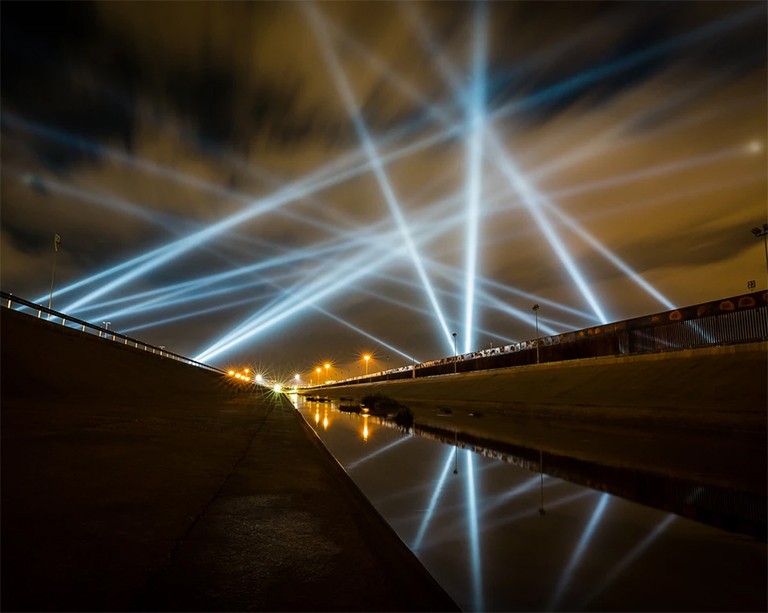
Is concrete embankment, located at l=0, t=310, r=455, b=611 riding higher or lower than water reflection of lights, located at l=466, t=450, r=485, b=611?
higher

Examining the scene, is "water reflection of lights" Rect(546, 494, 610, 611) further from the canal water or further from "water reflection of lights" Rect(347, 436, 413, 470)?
"water reflection of lights" Rect(347, 436, 413, 470)

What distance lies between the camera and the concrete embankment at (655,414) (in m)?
10.2

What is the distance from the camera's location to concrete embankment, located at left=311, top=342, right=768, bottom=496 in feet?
33.4

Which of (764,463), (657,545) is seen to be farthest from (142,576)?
(764,463)

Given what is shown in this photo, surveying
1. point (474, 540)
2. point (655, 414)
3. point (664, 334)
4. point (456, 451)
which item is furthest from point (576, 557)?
point (664, 334)

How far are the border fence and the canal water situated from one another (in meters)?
20.7

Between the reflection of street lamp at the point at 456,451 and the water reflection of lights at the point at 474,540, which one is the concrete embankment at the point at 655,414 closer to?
the reflection of street lamp at the point at 456,451

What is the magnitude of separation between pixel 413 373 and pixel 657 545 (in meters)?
75.4

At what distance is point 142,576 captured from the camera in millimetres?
2574

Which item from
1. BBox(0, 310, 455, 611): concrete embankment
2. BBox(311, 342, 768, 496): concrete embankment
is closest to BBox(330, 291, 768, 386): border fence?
BBox(311, 342, 768, 496): concrete embankment

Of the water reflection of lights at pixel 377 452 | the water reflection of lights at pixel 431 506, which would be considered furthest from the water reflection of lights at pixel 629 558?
the water reflection of lights at pixel 377 452

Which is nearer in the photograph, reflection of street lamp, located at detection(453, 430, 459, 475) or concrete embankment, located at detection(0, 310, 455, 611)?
concrete embankment, located at detection(0, 310, 455, 611)

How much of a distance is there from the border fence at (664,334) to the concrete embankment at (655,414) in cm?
95

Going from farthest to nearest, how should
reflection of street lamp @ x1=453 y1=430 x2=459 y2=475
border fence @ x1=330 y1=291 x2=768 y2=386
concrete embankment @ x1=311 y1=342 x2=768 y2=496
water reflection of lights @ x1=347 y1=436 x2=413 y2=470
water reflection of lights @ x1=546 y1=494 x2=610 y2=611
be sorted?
border fence @ x1=330 y1=291 x2=768 y2=386 < concrete embankment @ x1=311 y1=342 x2=768 y2=496 < water reflection of lights @ x1=347 y1=436 x2=413 y2=470 < reflection of street lamp @ x1=453 y1=430 x2=459 y2=475 < water reflection of lights @ x1=546 y1=494 x2=610 y2=611
